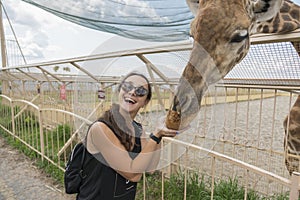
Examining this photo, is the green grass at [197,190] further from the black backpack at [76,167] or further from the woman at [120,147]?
the black backpack at [76,167]

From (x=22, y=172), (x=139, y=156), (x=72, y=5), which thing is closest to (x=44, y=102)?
(x=22, y=172)

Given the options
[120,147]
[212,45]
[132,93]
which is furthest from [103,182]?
[212,45]

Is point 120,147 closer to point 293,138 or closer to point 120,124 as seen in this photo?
point 120,124

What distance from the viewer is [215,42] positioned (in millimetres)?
1170

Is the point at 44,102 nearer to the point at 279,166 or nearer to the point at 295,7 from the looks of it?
the point at 279,166

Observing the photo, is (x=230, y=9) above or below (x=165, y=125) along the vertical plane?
above

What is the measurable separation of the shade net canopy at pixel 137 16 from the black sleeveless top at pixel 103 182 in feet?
6.40

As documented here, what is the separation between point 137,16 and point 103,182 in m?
Result: 2.36

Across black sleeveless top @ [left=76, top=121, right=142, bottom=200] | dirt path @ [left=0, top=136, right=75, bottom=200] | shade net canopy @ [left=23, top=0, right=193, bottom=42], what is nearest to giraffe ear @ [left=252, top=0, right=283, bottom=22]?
black sleeveless top @ [left=76, top=121, right=142, bottom=200]

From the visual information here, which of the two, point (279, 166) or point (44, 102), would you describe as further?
point (44, 102)

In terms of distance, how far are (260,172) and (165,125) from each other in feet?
1.94

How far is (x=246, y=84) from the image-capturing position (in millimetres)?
3422

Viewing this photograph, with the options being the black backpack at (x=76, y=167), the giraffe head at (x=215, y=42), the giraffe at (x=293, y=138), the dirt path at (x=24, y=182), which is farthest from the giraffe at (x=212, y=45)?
the dirt path at (x=24, y=182)

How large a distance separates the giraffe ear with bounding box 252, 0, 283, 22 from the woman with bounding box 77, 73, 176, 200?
721 millimetres
